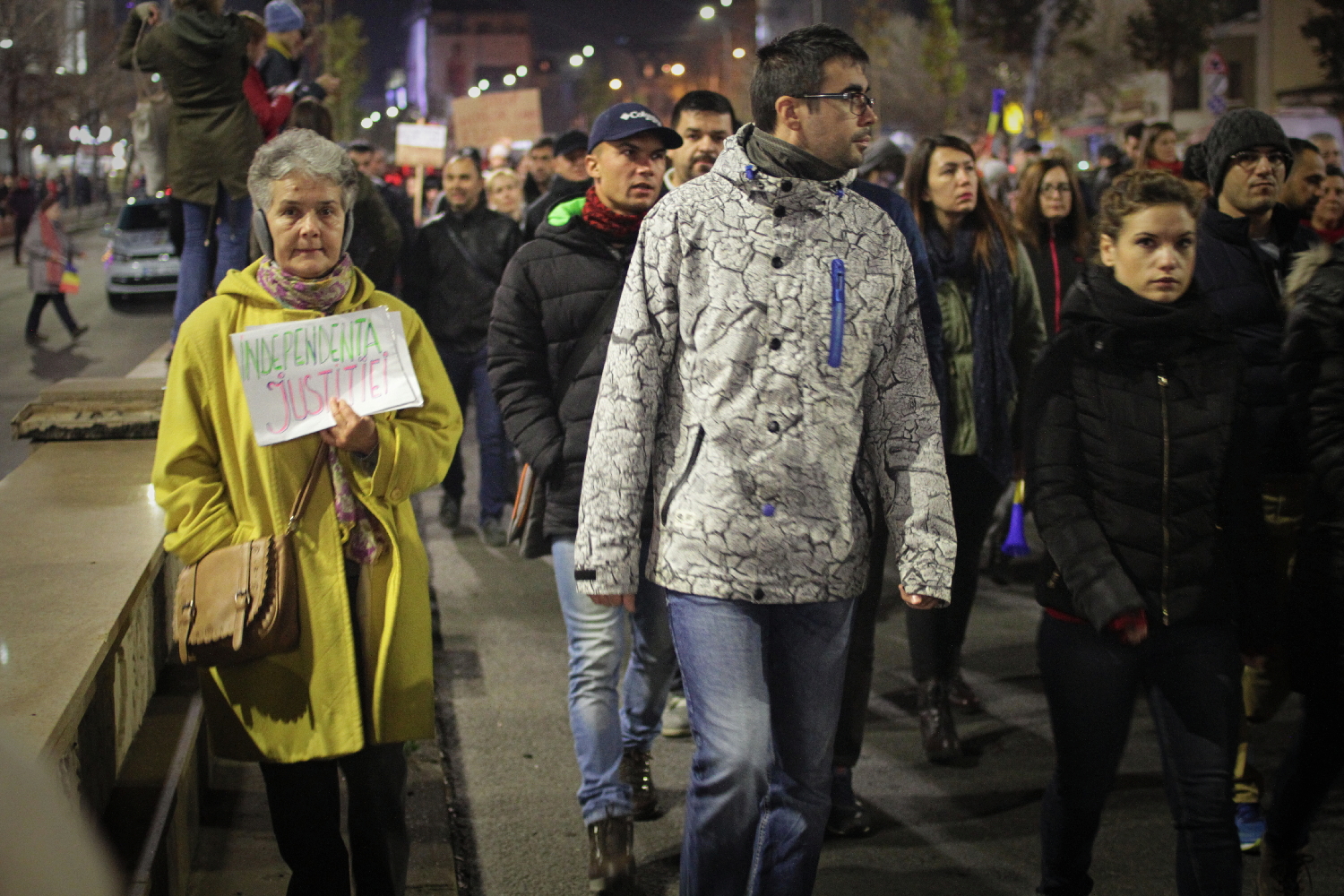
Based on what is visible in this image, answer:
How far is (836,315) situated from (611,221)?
1566mm

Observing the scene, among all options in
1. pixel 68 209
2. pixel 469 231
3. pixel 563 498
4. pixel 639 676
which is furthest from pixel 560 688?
pixel 68 209

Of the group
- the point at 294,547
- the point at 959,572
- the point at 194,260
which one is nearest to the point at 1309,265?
the point at 959,572

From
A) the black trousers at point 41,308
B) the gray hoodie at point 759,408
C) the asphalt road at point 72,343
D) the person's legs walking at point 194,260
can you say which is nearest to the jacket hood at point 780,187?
the gray hoodie at point 759,408

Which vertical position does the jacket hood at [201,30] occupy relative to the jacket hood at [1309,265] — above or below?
above

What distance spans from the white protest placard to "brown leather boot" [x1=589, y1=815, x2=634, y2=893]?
5.08ft

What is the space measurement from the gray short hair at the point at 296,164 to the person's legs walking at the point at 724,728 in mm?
1410

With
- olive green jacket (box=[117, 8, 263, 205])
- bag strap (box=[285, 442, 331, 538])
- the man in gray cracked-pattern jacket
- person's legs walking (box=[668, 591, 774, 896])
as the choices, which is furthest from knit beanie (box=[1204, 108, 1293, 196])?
olive green jacket (box=[117, 8, 263, 205])

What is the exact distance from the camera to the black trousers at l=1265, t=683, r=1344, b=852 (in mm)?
3904

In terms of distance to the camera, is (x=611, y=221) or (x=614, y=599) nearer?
(x=614, y=599)

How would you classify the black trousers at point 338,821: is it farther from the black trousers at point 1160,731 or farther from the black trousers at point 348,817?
the black trousers at point 1160,731

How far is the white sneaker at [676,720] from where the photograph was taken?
5750 mm

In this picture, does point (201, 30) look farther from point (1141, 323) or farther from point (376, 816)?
point (1141, 323)

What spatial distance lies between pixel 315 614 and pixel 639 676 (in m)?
1.55

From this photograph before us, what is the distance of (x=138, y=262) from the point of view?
816 inches
